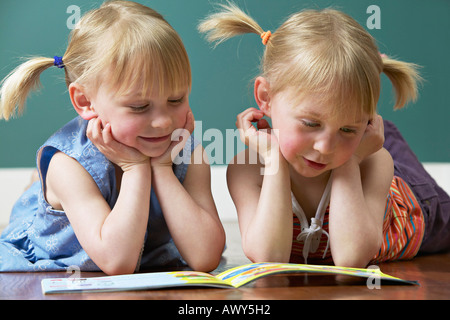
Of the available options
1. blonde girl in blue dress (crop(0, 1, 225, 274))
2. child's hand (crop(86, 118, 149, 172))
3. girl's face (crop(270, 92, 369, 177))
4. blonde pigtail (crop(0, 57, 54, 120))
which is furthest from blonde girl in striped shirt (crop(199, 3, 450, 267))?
blonde pigtail (crop(0, 57, 54, 120))

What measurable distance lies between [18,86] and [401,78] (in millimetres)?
821

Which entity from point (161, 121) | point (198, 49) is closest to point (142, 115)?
point (161, 121)

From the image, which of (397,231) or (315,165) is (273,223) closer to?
(315,165)

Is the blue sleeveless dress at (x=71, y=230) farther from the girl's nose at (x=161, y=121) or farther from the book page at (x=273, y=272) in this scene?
the book page at (x=273, y=272)

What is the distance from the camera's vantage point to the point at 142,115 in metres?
1.07

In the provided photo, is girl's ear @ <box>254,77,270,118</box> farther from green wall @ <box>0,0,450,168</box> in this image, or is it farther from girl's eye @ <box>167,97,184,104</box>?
green wall @ <box>0,0,450,168</box>

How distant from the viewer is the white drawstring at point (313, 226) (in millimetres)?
1199

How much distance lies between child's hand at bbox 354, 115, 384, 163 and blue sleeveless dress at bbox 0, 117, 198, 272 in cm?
34

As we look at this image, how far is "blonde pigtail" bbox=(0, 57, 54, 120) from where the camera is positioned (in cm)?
117

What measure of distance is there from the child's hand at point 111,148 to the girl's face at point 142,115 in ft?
0.03

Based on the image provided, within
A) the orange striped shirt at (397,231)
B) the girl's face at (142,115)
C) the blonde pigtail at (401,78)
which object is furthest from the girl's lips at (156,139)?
the blonde pigtail at (401,78)
